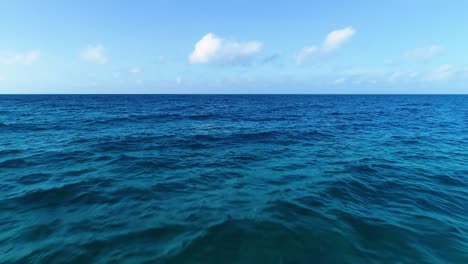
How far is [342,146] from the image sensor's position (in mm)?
14047

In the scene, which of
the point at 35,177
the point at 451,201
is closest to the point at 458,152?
the point at 451,201

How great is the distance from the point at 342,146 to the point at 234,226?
38.3 ft

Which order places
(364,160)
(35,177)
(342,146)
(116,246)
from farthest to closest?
1. (342,146)
2. (364,160)
3. (35,177)
4. (116,246)

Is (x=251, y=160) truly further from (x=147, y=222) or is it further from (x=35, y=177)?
(x=35, y=177)

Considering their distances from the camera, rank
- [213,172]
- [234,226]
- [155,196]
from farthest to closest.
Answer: [213,172]
[155,196]
[234,226]

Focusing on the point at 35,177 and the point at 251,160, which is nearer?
the point at 35,177

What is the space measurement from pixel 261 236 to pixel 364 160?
8.97 metres

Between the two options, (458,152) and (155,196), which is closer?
(155,196)

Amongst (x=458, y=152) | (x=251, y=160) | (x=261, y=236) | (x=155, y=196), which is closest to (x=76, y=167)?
(x=155, y=196)

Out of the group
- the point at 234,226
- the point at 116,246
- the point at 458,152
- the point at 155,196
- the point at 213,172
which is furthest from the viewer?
the point at 458,152

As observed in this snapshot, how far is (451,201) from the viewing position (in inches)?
277

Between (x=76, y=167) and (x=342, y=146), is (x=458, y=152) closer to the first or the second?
(x=342, y=146)

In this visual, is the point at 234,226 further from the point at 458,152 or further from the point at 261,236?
the point at 458,152

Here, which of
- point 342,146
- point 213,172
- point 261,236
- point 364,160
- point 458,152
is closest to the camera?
point 261,236
